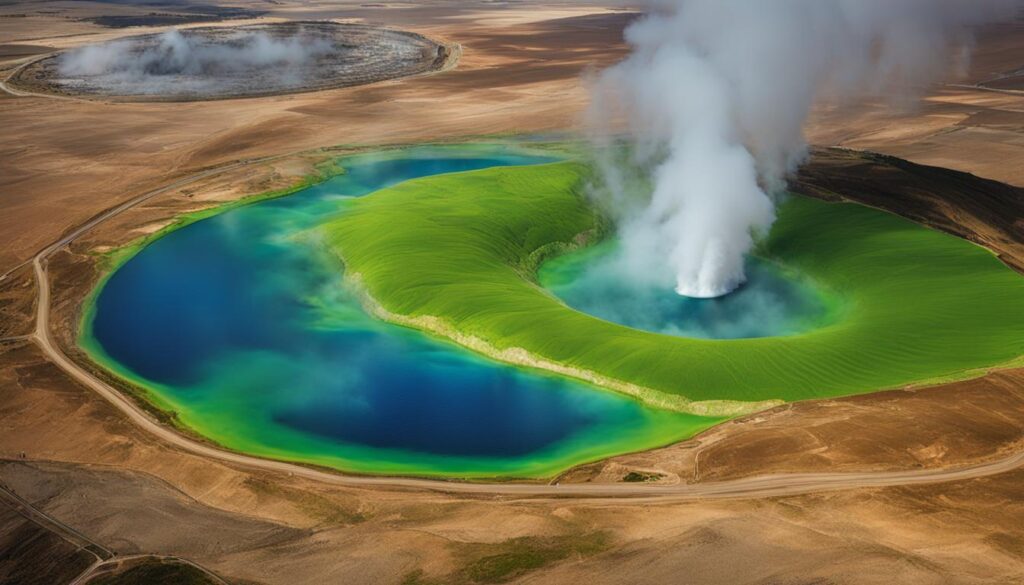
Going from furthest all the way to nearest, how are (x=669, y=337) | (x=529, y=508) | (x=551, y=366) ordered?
→ (x=669, y=337)
(x=551, y=366)
(x=529, y=508)

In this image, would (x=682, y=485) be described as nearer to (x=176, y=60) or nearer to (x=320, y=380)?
(x=320, y=380)

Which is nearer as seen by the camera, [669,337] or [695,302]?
[669,337]

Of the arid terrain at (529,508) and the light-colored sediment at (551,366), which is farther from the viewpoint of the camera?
the light-colored sediment at (551,366)

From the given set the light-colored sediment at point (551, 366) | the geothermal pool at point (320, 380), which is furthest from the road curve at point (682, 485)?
the light-colored sediment at point (551, 366)

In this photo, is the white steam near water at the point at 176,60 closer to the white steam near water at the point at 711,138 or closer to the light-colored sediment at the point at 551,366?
the white steam near water at the point at 711,138

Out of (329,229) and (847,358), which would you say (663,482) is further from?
(329,229)

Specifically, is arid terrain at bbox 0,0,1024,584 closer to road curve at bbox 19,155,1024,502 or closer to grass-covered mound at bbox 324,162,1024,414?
road curve at bbox 19,155,1024,502

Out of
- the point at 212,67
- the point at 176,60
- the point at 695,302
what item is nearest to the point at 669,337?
the point at 695,302
